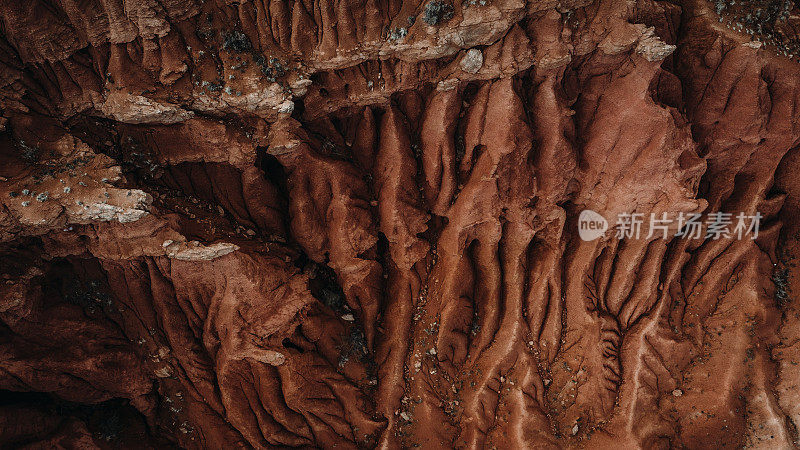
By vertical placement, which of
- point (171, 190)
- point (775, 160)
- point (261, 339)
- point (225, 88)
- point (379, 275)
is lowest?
point (261, 339)

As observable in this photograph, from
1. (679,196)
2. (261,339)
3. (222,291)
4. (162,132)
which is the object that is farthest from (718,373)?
(162,132)

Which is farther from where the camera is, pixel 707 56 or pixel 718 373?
pixel 718 373

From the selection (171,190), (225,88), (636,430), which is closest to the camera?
(225,88)

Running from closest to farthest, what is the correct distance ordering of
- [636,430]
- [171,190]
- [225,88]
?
1. [225,88]
2. [171,190]
3. [636,430]

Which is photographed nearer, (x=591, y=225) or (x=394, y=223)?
(x=394, y=223)

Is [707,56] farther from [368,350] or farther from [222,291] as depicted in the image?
[222,291]

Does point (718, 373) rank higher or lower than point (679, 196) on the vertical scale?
lower
